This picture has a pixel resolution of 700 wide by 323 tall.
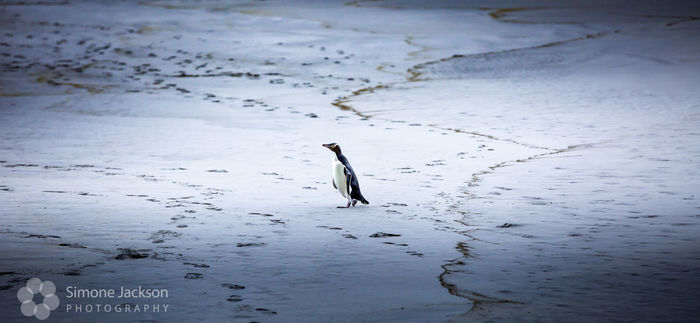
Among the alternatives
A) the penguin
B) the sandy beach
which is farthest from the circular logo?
the penguin

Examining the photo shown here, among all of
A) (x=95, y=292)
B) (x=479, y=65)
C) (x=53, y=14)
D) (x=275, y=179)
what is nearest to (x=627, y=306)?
(x=95, y=292)

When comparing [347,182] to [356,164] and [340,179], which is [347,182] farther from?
[356,164]

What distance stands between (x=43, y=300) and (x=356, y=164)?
12.0ft

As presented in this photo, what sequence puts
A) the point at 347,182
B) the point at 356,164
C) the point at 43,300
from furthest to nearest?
the point at 356,164
the point at 347,182
the point at 43,300

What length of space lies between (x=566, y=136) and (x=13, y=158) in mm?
4192

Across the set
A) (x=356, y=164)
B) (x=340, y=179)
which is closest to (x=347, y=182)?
(x=340, y=179)

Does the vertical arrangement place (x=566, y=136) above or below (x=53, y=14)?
below

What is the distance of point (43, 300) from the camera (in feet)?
9.35

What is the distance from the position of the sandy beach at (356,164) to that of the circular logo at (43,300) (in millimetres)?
25

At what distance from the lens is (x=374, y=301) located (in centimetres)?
297

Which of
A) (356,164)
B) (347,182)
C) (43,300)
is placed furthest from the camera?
(356,164)

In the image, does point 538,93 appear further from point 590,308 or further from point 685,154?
point 590,308

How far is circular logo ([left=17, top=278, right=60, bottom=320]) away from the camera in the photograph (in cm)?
275

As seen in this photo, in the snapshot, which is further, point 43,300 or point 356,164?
point 356,164
